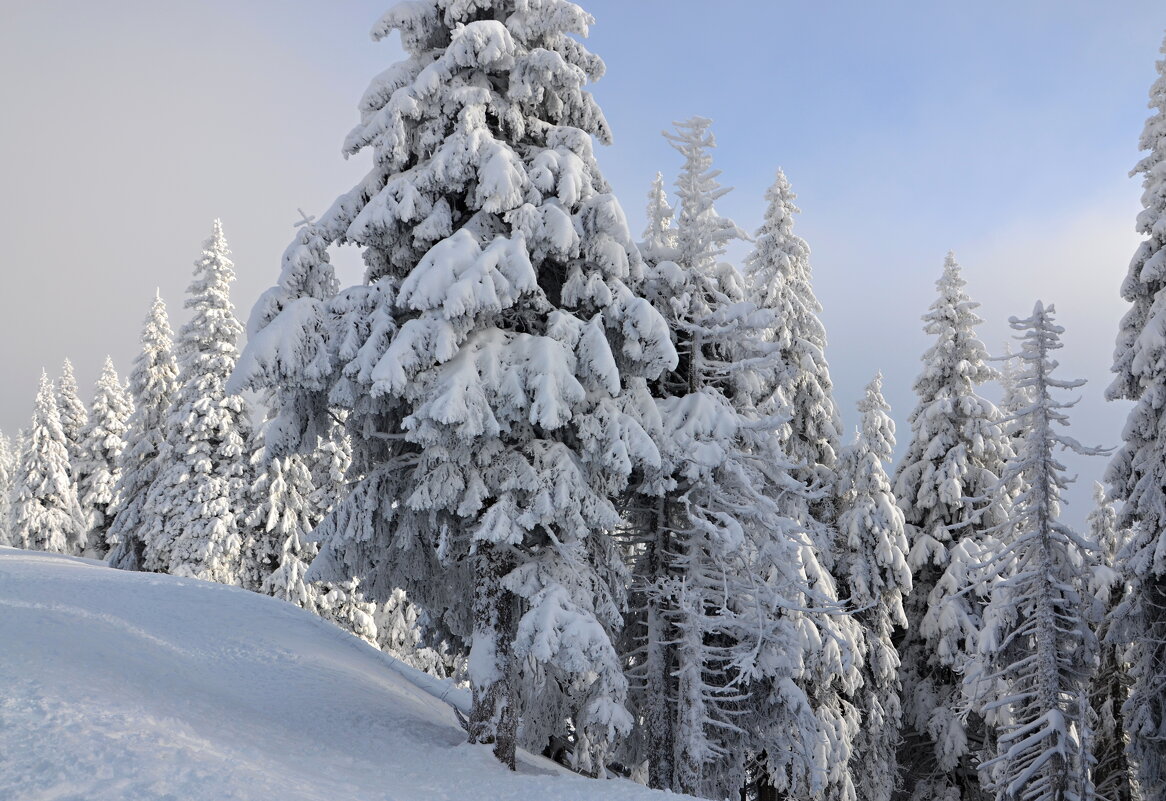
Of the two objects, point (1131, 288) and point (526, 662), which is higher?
point (1131, 288)

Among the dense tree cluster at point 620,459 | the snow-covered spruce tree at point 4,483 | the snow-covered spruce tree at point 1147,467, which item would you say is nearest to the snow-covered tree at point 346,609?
the dense tree cluster at point 620,459

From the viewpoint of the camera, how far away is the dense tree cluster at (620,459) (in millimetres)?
11125

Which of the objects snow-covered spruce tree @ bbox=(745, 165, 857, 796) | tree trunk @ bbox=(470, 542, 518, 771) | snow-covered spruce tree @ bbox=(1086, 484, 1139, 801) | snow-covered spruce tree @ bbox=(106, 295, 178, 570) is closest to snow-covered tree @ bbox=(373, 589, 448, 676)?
snow-covered spruce tree @ bbox=(106, 295, 178, 570)

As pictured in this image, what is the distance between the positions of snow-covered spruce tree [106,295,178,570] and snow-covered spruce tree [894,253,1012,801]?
84.4ft

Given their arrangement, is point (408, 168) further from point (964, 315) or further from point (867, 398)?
point (964, 315)

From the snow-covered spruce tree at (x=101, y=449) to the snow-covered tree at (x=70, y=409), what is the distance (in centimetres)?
259

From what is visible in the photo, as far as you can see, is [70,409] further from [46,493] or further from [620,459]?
[620,459]

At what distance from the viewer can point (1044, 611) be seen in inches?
611

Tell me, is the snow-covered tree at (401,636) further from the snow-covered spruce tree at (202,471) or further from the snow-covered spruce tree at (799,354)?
the snow-covered spruce tree at (799,354)

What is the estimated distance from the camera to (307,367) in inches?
449

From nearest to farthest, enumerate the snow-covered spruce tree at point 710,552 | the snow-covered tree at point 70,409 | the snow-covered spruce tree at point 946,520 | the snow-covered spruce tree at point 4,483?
the snow-covered spruce tree at point 710,552 → the snow-covered spruce tree at point 946,520 → the snow-covered tree at point 70,409 → the snow-covered spruce tree at point 4,483

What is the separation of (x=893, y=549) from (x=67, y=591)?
62.6 ft

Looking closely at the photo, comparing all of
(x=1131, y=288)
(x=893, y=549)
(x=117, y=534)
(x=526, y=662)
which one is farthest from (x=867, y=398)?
(x=117, y=534)

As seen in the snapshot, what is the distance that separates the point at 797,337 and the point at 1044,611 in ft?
27.9
